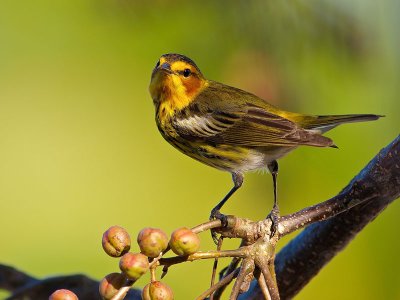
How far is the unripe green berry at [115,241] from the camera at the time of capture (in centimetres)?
179

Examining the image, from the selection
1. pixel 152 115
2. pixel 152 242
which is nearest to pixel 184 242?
pixel 152 242

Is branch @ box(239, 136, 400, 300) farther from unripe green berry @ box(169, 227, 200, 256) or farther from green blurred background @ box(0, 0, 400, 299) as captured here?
unripe green berry @ box(169, 227, 200, 256)

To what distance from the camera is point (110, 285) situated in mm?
1694

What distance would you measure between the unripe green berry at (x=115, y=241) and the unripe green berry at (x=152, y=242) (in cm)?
8

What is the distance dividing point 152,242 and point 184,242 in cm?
7

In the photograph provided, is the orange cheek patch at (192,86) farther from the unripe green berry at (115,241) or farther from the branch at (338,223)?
the unripe green berry at (115,241)

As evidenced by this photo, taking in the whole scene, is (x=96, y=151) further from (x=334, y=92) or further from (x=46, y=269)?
(x=334, y=92)

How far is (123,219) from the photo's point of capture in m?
3.38

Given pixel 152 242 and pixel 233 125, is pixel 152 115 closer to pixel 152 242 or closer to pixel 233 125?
pixel 233 125

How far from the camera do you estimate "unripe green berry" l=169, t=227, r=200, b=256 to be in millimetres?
1730

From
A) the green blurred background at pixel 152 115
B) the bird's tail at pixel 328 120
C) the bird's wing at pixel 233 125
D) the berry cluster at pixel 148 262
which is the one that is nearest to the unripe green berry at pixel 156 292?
the berry cluster at pixel 148 262

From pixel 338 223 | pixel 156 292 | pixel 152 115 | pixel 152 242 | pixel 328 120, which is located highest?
pixel 152 115

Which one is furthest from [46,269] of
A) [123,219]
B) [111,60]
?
[111,60]

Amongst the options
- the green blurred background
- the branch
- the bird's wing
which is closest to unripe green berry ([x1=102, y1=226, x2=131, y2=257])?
the branch
